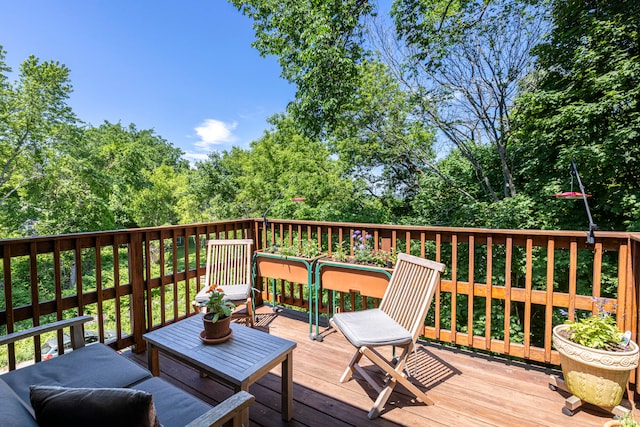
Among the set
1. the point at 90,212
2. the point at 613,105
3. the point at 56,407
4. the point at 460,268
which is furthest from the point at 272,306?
the point at 90,212

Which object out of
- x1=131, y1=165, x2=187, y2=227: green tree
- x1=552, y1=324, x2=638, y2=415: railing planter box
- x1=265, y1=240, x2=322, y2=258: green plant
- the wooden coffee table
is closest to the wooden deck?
x1=552, y1=324, x2=638, y2=415: railing planter box

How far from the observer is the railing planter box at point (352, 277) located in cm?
280

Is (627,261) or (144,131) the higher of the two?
(144,131)

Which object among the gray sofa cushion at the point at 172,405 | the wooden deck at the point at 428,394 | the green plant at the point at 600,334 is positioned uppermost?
the green plant at the point at 600,334

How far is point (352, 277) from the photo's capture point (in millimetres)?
2949

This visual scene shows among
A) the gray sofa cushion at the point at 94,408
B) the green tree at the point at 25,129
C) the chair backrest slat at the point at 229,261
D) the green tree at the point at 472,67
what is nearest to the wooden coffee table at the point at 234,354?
the gray sofa cushion at the point at 94,408

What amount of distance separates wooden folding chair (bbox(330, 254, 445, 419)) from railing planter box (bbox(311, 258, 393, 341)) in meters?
0.24

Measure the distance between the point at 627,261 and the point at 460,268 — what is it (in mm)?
5023

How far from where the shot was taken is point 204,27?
866 centimetres

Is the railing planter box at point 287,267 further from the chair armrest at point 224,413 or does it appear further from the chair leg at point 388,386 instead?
the chair armrest at point 224,413

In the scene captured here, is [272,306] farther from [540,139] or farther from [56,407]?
[540,139]

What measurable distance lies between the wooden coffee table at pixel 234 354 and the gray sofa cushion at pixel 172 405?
206 mm

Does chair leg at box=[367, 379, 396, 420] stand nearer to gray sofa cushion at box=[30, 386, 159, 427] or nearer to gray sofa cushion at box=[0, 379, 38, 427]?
gray sofa cushion at box=[30, 386, 159, 427]

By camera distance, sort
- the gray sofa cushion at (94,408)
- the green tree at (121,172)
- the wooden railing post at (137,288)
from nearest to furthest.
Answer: the gray sofa cushion at (94,408) < the wooden railing post at (137,288) < the green tree at (121,172)
